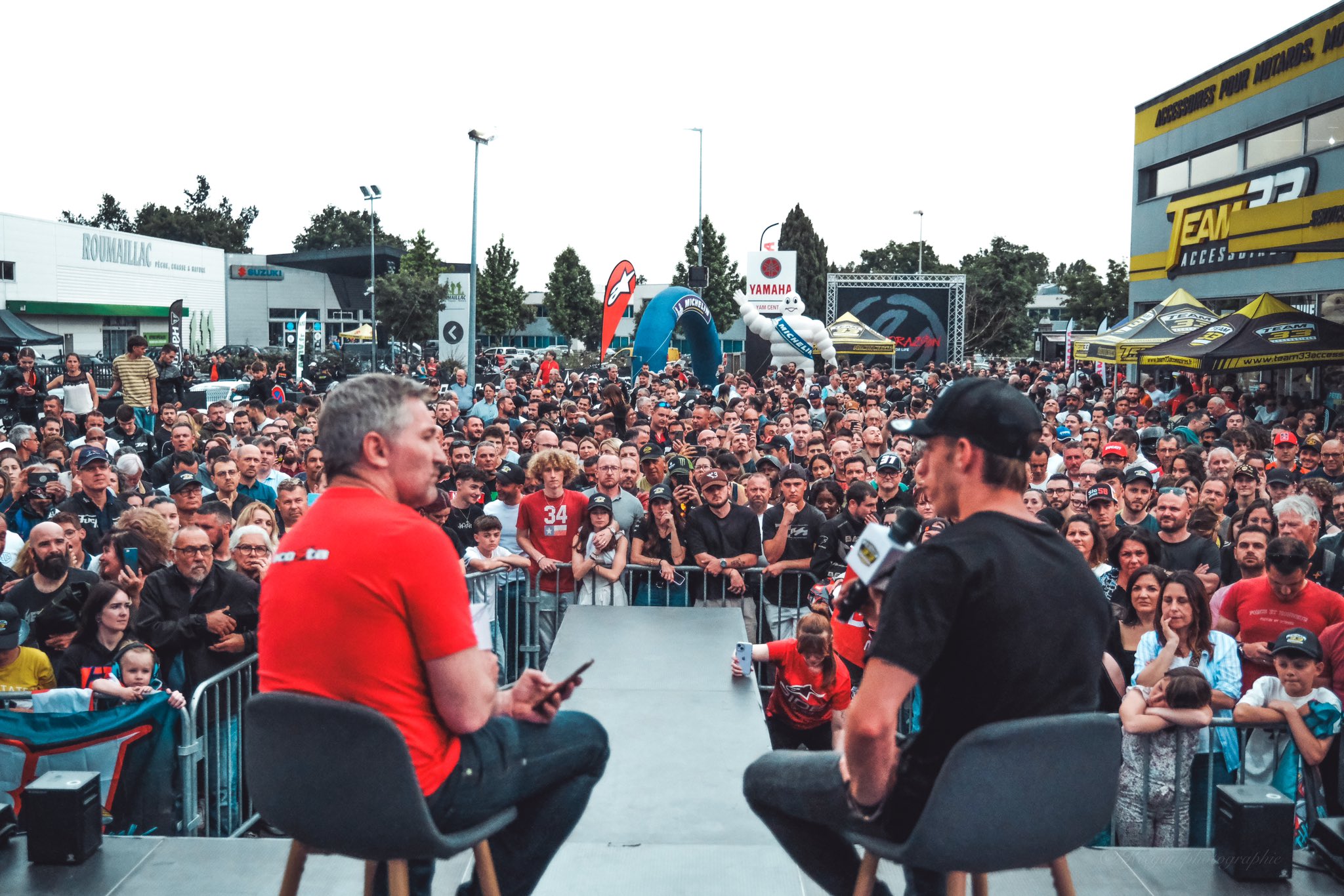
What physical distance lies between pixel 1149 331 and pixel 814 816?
60.2ft

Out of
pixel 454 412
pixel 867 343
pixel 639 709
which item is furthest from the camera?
pixel 867 343

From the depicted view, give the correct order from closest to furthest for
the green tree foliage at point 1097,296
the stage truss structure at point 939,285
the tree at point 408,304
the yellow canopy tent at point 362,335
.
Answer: the stage truss structure at point 939,285
the tree at point 408,304
the yellow canopy tent at point 362,335
the green tree foliage at point 1097,296

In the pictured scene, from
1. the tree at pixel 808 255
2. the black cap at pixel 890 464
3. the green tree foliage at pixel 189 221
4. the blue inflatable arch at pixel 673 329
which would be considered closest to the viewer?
the black cap at pixel 890 464

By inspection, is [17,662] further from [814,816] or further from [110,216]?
[110,216]

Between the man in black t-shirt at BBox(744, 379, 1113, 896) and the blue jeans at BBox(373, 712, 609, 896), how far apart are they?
1.81 feet

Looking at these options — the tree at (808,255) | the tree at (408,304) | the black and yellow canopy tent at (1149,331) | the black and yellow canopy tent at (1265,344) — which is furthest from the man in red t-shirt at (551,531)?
the tree at (808,255)

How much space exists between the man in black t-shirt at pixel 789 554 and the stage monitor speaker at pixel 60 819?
4390mm

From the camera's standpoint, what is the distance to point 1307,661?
509 cm

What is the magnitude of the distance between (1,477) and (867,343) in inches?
1079

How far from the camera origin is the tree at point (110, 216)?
372 feet

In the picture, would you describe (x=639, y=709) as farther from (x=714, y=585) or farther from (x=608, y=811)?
(x=714, y=585)

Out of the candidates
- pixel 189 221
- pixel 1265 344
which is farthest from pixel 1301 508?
pixel 189 221

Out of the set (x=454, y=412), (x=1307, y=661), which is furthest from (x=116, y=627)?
(x=454, y=412)

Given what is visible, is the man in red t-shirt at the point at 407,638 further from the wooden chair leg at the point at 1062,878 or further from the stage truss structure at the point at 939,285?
the stage truss structure at the point at 939,285
